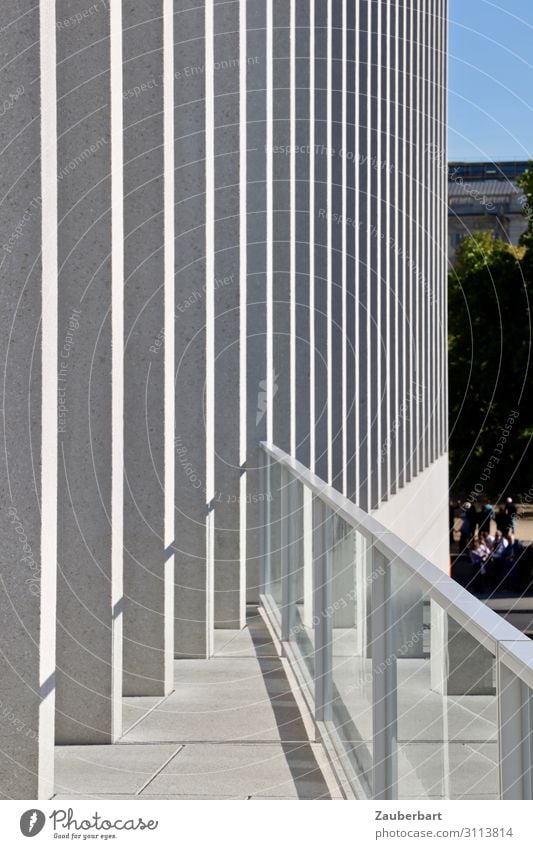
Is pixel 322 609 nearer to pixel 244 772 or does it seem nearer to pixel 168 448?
pixel 244 772

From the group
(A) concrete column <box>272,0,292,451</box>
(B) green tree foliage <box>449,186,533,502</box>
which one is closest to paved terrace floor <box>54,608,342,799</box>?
(A) concrete column <box>272,0,292,451</box>

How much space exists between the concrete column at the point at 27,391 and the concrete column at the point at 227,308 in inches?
205

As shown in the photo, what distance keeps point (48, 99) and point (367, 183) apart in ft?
68.9

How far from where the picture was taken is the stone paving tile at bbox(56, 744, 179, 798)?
20.9ft

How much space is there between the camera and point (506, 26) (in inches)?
587

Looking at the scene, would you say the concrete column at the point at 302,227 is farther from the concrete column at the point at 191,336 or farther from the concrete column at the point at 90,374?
the concrete column at the point at 90,374

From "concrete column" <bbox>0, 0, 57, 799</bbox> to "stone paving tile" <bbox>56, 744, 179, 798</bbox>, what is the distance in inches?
21.9

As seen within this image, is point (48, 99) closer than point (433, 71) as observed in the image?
Yes

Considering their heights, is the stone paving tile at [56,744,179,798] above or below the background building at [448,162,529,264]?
below

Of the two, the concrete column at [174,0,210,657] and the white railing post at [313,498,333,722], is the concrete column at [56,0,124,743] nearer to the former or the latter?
the white railing post at [313,498,333,722]

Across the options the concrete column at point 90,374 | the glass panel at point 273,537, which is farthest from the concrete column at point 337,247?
the concrete column at point 90,374

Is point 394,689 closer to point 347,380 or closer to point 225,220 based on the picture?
point 225,220

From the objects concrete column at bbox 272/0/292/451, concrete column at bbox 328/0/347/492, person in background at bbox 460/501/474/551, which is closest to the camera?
concrete column at bbox 272/0/292/451
